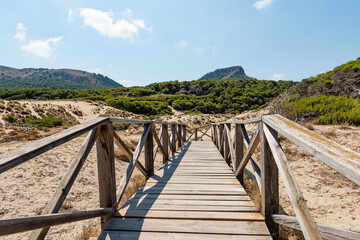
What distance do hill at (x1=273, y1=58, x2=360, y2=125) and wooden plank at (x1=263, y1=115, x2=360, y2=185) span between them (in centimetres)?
816

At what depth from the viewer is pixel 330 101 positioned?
29.8 ft

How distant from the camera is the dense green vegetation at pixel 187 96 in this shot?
38.9 metres

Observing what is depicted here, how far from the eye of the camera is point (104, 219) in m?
2.09

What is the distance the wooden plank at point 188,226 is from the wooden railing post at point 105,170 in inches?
7.9

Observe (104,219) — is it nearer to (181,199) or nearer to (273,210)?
(181,199)

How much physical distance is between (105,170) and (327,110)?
10038mm

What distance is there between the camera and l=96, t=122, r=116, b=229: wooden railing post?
2094 mm

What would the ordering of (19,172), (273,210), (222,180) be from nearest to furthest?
(273,210), (222,180), (19,172)

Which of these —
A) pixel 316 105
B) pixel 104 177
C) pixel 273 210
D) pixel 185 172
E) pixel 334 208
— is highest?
pixel 316 105

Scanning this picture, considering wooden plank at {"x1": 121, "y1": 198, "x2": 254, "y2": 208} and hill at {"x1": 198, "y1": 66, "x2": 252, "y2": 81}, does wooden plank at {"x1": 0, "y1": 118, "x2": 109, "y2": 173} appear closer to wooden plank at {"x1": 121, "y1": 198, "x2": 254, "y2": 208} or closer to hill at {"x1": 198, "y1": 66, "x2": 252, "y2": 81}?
wooden plank at {"x1": 121, "y1": 198, "x2": 254, "y2": 208}

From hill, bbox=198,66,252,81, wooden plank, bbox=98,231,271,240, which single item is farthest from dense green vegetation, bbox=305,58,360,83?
hill, bbox=198,66,252,81

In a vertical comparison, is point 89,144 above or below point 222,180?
above

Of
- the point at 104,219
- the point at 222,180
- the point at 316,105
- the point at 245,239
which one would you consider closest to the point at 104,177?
the point at 104,219

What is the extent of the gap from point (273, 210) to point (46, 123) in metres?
24.3
